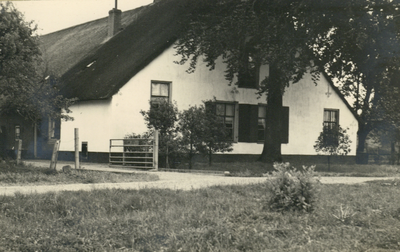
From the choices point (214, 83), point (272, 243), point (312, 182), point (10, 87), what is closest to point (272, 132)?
point (214, 83)

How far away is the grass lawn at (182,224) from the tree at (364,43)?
10.3 m

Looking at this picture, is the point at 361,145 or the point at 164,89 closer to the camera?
the point at 164,89

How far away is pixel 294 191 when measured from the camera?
793 centimetres

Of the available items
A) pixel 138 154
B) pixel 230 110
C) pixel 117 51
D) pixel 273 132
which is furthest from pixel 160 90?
pixel 273 132

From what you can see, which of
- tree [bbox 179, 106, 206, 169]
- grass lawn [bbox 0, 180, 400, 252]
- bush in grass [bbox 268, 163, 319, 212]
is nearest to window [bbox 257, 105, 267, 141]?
tree [bbox 179, 106, 206, 169]

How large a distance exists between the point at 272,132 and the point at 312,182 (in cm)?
1380

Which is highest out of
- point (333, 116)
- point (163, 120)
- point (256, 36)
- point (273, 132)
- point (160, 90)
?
point (256, 36)

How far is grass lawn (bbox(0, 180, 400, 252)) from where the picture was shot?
5926 mm

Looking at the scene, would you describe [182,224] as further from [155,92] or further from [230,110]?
[230,110]

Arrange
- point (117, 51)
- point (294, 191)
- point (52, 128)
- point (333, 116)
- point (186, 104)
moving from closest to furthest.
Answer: point (294, 191) → point (186, 104) → point (117, 51) → point (333, 116) → point (52, 128)

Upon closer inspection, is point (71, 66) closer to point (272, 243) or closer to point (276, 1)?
point (276, 1)

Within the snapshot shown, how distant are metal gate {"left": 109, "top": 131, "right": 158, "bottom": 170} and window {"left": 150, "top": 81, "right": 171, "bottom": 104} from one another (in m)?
2.63

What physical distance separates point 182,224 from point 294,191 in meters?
2.14

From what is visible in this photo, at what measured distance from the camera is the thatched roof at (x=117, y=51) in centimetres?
2130
